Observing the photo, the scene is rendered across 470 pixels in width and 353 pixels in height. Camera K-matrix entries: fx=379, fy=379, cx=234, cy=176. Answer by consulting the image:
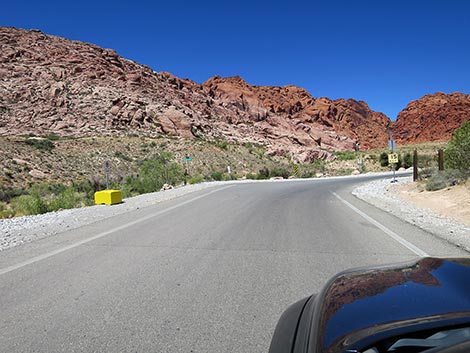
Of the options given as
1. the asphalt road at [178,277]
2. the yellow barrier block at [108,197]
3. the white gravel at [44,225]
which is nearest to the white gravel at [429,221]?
the asphalt road at [178,277]

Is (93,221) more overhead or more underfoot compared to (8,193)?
more overhead

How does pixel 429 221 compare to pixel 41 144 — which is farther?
pixel 41 144

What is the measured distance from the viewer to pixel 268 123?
3954 inches

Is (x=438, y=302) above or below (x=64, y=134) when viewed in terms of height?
below

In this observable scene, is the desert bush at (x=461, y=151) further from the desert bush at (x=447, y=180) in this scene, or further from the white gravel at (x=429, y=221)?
the white gravel at (x=429, y=221)

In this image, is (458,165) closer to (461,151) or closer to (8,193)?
(461,151)

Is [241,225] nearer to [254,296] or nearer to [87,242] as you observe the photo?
[87,242]

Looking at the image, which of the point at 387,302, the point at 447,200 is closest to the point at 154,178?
the point at 447,200

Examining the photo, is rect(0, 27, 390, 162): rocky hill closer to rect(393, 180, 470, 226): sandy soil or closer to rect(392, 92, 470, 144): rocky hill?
rect(392, 92, 470, 144): rocky hill

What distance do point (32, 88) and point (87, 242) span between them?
69.3 metres

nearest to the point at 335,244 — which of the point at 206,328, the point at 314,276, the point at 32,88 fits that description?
the point at 314,276

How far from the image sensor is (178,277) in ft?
16.9

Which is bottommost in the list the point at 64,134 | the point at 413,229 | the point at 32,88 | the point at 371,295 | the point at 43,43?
the point at 413,229

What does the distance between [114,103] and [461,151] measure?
2405 inches
